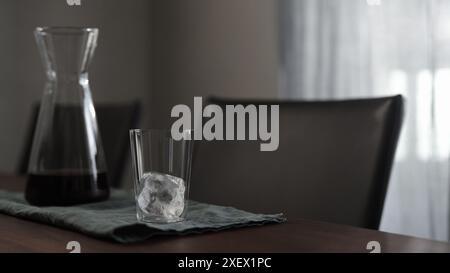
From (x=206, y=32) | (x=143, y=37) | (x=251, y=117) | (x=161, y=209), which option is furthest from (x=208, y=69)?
(x=161, y=209)

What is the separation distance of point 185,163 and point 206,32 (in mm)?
2688

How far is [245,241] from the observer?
2.37 ft

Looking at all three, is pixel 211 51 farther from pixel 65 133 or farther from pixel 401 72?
pixel 65 133

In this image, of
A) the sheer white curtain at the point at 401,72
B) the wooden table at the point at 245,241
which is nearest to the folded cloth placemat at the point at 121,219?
the wooden table at the point at 245,241

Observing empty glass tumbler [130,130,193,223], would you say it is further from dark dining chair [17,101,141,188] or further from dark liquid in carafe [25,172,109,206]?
dark dining chair [17,101,141,188]

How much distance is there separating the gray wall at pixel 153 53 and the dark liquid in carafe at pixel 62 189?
6.89ft

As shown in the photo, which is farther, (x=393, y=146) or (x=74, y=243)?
(x=393, y=146)

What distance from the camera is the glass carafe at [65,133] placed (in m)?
0.95

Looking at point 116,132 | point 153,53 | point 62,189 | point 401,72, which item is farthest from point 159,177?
point 153,53

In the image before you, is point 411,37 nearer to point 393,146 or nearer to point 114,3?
point 393,146

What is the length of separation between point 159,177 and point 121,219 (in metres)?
0.07

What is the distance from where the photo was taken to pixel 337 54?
2.67 metres

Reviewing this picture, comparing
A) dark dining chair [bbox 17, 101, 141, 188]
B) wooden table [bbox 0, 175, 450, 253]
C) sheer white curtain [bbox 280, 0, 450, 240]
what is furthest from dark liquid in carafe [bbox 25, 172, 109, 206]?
sheer white curtain [bbox 280, 0, 450, 240]
